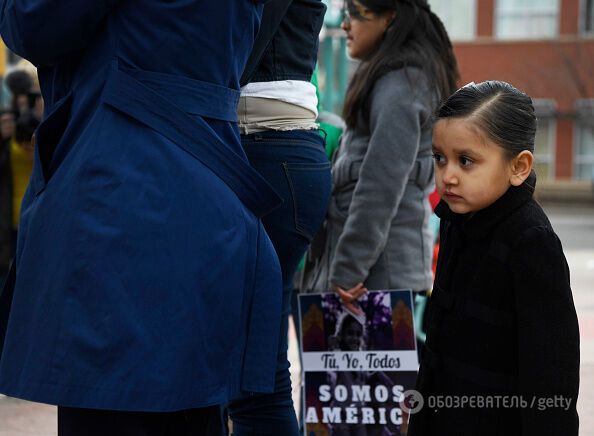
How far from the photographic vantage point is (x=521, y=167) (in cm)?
239

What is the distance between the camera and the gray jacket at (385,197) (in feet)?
10.9

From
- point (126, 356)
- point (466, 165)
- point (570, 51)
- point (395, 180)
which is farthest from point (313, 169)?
point (570, 51)

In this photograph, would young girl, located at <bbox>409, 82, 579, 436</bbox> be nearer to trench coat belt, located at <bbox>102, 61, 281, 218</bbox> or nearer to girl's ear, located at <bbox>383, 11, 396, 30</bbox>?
trench coat belt, located at <bbox>102, 61, 281, 218</bbox>

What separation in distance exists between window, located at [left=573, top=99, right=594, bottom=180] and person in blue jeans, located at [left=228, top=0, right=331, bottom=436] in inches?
1125

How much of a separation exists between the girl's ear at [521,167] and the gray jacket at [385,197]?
0.95m

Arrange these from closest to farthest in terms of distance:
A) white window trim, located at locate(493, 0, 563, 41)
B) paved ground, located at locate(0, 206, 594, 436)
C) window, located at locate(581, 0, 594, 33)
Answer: paved ground, located at locate(0, 206, 594, 436) < window, located at locate(581, 0, 594, 33) < white window trim, located at locate(493, 0, 563, 41)

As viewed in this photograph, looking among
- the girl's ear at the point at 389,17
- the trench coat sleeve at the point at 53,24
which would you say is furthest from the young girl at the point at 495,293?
the girl's ear at the point at 389,17

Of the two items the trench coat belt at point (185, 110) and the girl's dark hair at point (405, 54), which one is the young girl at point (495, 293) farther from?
the girl's dark hair at point (405, 54)

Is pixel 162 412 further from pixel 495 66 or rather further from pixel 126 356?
pixel 495 66

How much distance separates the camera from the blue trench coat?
1.95m

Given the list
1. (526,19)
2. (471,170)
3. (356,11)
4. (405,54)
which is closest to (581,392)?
(405,54)

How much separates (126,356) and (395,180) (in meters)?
1.56

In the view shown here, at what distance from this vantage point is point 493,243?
2.30 metres

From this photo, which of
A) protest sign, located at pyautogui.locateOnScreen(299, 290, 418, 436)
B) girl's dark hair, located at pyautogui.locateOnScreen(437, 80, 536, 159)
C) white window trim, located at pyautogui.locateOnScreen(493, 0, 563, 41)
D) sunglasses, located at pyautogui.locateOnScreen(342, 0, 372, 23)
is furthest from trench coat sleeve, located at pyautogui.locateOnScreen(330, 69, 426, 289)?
white window trim, located at pyautogui.locateOnScreen(493, 0, 563, 41)
